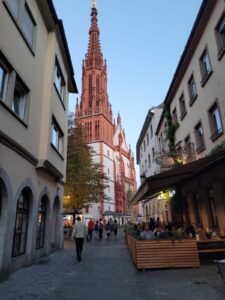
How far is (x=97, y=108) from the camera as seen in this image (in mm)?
73875

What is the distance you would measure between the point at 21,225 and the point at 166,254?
17.9 feet

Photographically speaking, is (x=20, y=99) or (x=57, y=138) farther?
(x=57, y=138)

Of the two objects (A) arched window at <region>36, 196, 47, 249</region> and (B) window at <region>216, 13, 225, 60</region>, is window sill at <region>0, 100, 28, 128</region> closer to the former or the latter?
(A) arched window at <region>36, 196, 47, 249</region>

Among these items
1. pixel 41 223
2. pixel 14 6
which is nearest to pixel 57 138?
pixel 41 223

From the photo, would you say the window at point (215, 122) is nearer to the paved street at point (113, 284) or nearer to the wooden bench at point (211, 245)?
the wooden bench at point (211, 245)

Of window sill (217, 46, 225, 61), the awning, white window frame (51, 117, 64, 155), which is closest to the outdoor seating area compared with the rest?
the awning

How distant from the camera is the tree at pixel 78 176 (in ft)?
80.1

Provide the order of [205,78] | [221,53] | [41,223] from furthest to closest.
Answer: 1. [205,78]
2. [41,223]
3. [221,53]

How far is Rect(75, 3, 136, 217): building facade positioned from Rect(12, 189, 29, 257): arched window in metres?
55.7

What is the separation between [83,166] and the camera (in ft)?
83.6

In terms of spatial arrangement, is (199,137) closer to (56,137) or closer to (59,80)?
(56,137)

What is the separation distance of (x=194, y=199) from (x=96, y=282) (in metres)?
10.2

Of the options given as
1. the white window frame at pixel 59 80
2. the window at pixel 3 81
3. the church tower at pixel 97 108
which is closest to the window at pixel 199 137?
the white window frame at pixel 59 80

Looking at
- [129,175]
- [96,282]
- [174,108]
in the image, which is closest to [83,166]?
[174,108]
